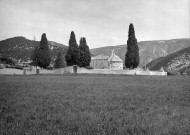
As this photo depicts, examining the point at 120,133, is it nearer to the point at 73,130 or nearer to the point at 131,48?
the point at 73,130

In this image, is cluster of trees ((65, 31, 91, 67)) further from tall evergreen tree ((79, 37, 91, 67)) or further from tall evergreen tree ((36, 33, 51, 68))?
tall evergreen tree ((36, 33, 51, 68))

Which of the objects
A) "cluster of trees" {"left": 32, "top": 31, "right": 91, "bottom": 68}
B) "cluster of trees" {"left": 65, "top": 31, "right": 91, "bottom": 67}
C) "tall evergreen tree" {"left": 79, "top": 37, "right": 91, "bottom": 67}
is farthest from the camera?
"tall evergreen tree" {"left": 79, "top": 37, "right": 91, "bottom": 67}

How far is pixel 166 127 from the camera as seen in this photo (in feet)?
21.5

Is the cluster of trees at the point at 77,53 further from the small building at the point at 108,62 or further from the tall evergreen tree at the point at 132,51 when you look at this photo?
the small building at the point at 108,62

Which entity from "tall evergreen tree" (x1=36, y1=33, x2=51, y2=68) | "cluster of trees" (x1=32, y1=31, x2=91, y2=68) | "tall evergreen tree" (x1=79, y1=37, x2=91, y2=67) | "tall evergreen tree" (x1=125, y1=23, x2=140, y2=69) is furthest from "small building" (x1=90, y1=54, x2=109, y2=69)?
"tall evergreen tree" (x1=36, y1=33, x2=51, y2=68)

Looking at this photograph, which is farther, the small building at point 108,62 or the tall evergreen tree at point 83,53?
the small building at point 108,62

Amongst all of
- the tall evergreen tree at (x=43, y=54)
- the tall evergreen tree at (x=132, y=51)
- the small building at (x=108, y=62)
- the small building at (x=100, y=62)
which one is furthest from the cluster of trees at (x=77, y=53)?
the small building at (x=100, y=62)

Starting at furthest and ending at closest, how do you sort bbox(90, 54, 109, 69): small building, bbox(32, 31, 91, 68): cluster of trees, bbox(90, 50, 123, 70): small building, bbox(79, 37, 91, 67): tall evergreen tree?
bbox(90, 54, 109, 69): small building
bbox(90, 50, 123, 70): small building
bbox(79, 37, 91, 67): tall evergreen tree
bbox(32, 31, 91, 68): cluster of trees

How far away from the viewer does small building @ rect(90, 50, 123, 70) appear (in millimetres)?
108375

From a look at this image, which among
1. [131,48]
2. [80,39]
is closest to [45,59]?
[80,39]

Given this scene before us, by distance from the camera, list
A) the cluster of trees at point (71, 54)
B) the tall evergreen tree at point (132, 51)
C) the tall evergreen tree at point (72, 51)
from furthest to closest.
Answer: the tall evergreen tree at point (72, 51)
the cluster of trees at point (71, 54)
the tall evergreen tree at point (132, 51)

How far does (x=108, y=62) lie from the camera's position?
114688mm

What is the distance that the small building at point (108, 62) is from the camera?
356 ft

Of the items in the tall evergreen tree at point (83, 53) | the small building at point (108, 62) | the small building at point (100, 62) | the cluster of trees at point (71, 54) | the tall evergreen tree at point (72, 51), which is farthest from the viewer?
the small building at point (100, 62)
